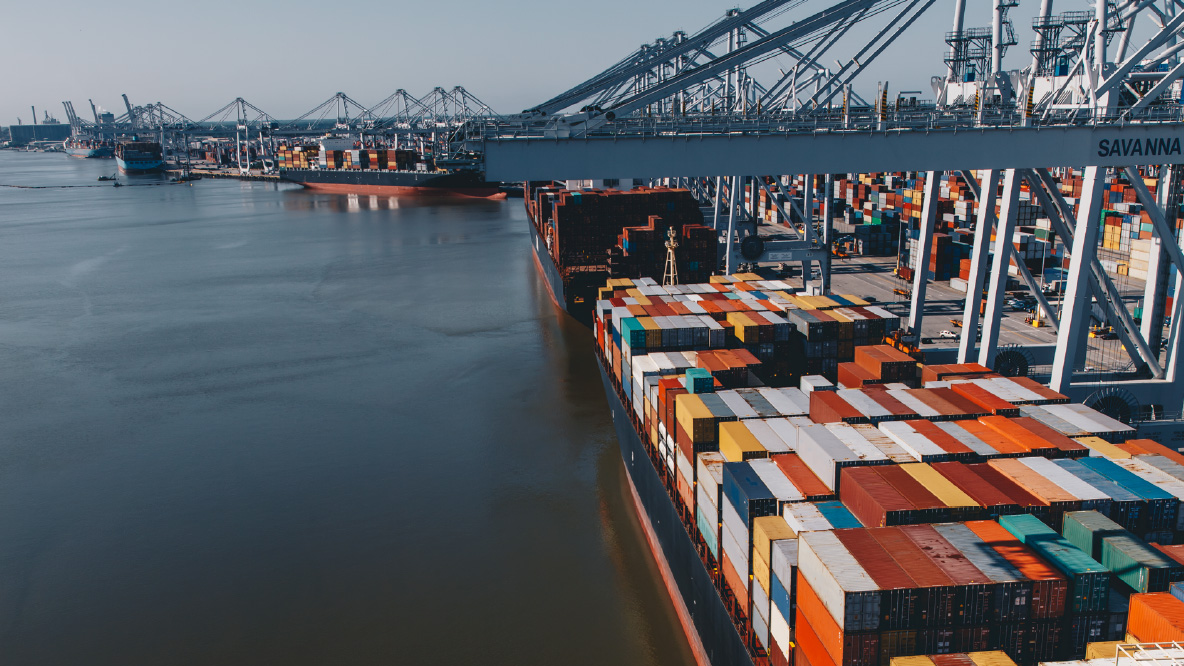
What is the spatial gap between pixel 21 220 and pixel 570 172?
111577 millimetres

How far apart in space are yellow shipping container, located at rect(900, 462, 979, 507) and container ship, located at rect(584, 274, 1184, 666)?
0.16ft

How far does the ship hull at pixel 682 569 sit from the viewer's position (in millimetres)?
16078

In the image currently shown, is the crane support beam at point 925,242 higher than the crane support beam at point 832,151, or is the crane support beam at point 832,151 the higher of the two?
the crane support beam at point 832,151

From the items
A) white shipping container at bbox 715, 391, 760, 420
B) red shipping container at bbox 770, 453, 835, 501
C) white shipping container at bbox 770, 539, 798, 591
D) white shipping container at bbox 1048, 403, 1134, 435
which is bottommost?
white shipping container at bbox 770, 539, 798, 591

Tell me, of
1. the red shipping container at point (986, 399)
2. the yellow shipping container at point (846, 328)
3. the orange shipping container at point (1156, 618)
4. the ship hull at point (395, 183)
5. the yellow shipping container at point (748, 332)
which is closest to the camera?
the orange shipping container at point (1156, 618)

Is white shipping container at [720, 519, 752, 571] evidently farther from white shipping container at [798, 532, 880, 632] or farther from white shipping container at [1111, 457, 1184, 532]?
white shipping container at [1111, 457, 1184, 532]

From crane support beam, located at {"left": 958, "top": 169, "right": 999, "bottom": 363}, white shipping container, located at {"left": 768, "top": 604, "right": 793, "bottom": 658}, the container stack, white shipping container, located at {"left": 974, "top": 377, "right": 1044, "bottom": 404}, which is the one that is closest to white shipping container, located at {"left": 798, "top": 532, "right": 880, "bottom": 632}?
the container stack

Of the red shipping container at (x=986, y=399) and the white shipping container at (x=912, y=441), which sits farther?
the red shipping container at (x=986, y=399)

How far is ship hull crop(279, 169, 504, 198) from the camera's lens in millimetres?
135000

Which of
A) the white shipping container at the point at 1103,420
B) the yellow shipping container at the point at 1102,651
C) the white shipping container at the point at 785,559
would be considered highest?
the white shipping container at the point at 1103,420

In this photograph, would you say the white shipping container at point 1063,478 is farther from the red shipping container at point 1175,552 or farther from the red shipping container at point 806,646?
the red shipping container at point 806,646

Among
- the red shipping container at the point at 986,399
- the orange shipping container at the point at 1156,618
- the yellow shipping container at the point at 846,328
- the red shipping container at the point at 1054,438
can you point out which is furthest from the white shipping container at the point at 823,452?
the yellow shipping container at the point at 846,328

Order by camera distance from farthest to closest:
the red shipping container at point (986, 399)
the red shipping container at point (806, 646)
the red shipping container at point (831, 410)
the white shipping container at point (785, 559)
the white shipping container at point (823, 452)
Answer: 1. the red shipping container at point (831, 410)
2. the red shipping container at point (986, 399)
3. the white shipping container at point (823, 452)
4. the white shipping container at point (785, 559)
5. the red shipping container at point (806, 646)

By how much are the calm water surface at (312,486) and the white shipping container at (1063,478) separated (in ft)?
30.1
